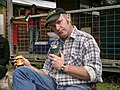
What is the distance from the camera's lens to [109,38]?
654 centimetres

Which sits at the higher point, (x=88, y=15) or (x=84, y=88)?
(x=88, y=15)

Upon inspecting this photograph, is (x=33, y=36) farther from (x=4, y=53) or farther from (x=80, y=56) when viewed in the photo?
(x=80, y=56)

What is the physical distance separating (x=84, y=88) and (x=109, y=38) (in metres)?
3.83

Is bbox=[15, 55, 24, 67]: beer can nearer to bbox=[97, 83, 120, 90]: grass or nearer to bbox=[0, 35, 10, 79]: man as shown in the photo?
bbox=[0, 35, 10, 79]: man

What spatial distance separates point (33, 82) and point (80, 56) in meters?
0.58

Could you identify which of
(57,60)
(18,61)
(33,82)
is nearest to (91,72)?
(57,60)

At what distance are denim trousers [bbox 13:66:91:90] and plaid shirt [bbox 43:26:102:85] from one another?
0.18 ft

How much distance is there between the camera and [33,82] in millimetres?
3049

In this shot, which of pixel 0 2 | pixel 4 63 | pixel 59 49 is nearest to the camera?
pixel 59 49

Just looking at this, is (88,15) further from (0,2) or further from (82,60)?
(82,60)

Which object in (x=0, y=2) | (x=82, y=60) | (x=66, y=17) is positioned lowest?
(x=82, y=60)

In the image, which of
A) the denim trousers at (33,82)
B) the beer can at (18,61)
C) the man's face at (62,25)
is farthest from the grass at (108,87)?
the man's face at (62,25)

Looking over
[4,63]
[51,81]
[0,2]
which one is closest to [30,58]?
[0,2]

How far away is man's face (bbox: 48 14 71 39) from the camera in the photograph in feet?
9.59
